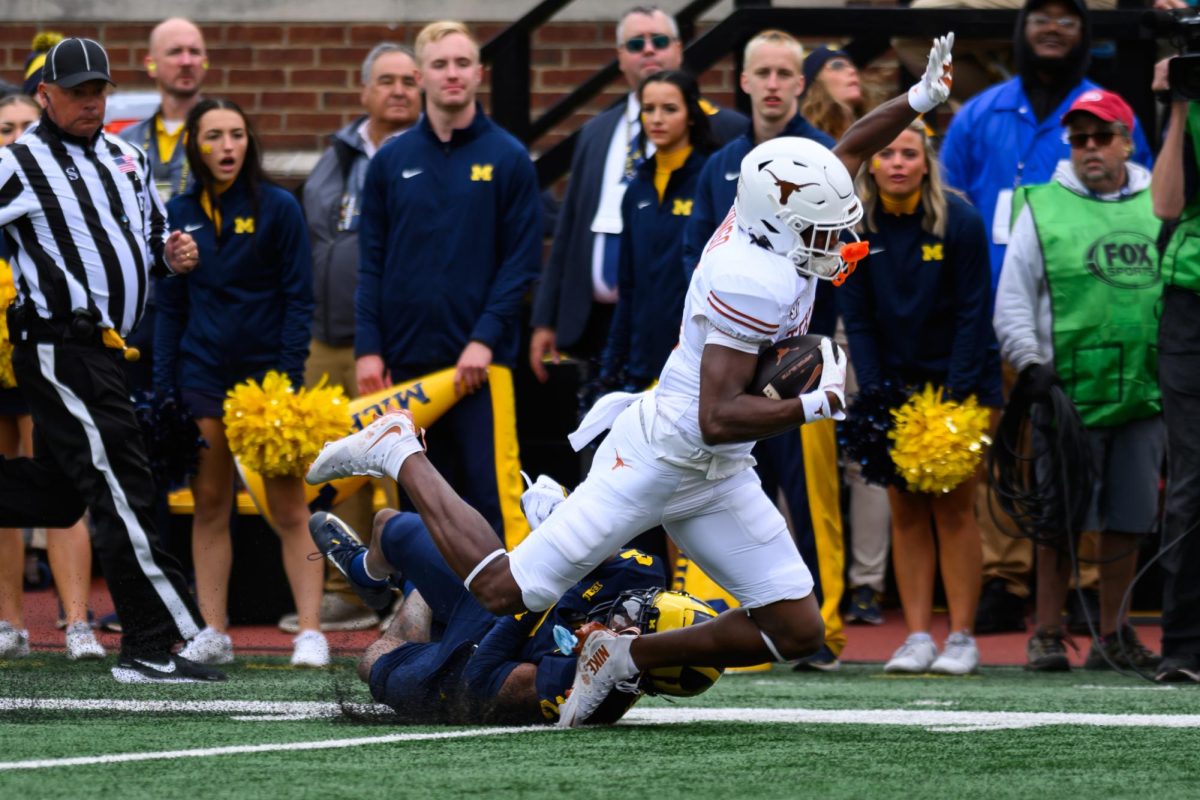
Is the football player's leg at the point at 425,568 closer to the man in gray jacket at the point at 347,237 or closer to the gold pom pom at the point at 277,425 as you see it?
the gold pom pom at the point at 277,425

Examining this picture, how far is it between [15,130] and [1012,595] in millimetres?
4869

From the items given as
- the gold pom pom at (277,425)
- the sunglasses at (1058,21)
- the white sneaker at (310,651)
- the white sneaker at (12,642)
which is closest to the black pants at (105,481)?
the white sneaker at (310,651)

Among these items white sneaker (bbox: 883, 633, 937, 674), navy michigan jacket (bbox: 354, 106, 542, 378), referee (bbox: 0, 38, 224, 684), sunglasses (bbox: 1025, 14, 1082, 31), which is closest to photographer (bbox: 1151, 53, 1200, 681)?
white sneaker (bbox: 883, 633, 937, 674)

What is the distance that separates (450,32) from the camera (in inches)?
336

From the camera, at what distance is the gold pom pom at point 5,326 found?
7.45m

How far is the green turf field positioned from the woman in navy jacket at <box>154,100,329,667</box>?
1.28m

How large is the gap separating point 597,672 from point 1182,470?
294 cm

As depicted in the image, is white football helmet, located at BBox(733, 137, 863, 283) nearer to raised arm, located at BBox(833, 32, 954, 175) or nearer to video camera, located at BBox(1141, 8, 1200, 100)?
raised arm, located at BBox(833, 32, 954, 175)

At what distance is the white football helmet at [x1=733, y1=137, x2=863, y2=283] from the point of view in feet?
17.9

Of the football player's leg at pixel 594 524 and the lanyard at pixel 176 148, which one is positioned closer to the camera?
the football player's leg at pixel 594 524

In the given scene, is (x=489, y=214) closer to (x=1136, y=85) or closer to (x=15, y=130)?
(x=15, y=130)

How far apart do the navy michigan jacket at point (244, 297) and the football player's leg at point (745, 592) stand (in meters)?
3.03

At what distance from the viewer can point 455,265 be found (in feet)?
27.4

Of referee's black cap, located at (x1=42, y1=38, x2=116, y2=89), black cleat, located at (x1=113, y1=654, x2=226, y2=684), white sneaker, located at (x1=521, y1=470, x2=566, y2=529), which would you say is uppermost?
referee's black cap, located at (x1=42, y1=38, x2=116, y2=89)
